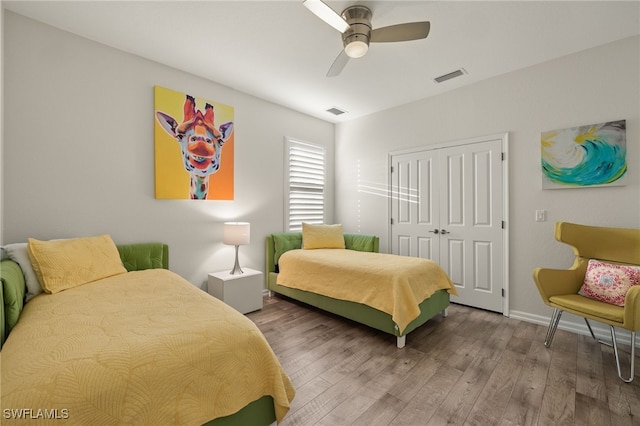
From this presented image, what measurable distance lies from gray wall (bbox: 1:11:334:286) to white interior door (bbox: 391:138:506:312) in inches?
99.9

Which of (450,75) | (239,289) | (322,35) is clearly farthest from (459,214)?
(239,289)

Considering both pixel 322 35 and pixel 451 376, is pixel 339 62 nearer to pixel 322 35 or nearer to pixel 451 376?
pixel 322 35

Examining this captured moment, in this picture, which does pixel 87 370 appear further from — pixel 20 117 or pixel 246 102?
pixel 246 102

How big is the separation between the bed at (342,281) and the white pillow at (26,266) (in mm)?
2315

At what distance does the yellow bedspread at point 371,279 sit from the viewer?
247 centimetres

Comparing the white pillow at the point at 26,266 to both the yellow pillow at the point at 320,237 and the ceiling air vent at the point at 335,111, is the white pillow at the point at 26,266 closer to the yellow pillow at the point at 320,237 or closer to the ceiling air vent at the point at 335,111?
Result: the yellow pillow at the point at 320,237

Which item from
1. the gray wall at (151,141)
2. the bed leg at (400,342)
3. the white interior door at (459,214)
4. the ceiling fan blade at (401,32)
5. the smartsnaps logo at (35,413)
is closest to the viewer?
the smartsnaps logo at (35,413)

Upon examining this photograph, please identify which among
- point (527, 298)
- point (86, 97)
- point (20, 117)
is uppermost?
point (86, 97)

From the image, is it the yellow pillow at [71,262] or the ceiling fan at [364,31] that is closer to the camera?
the yellow pillow at [71,262]

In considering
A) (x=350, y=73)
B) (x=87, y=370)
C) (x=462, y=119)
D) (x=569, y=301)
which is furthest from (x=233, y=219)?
(x=569, y=301)

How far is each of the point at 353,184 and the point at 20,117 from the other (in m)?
4.05

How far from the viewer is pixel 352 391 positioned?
1854mm

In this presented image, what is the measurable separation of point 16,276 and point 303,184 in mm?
3381

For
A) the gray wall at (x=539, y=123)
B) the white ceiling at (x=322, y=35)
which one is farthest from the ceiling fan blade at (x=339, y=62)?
the gray wall at (x=539, y=123)
